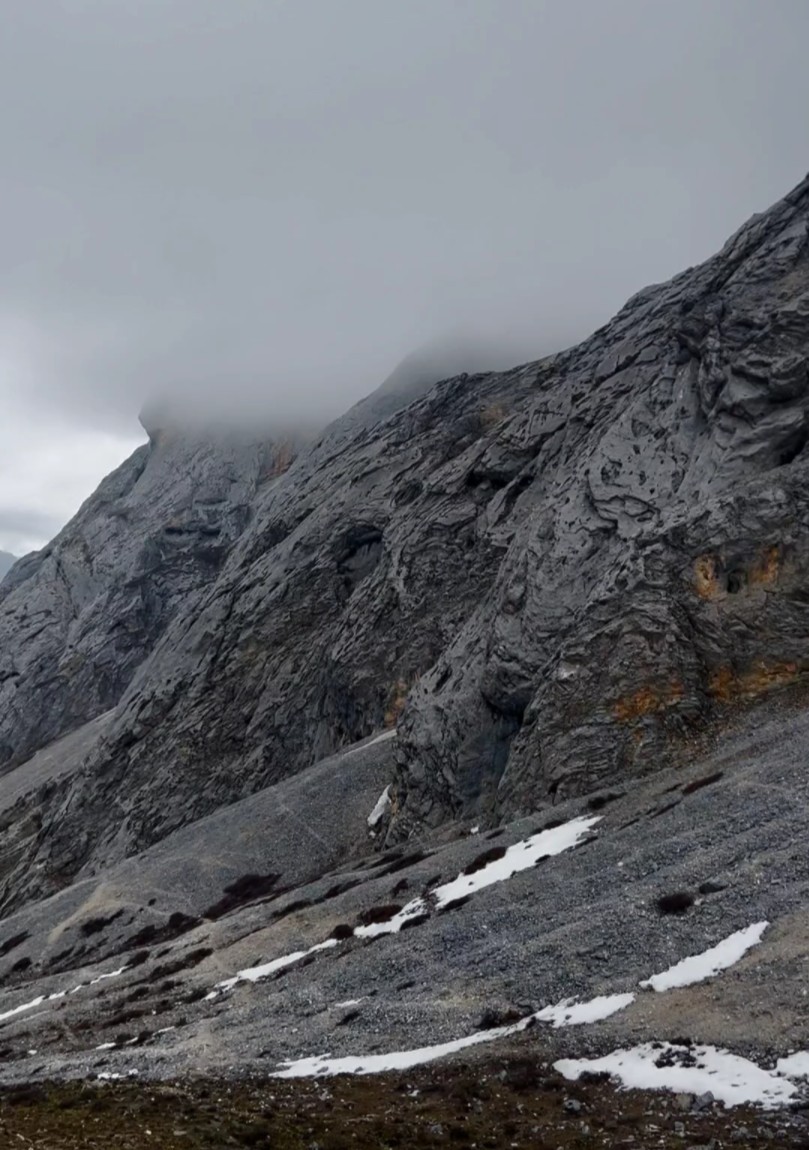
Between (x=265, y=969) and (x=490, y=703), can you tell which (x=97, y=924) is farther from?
(x=490, y=703)

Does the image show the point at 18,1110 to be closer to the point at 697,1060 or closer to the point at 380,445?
the point at 697,1060

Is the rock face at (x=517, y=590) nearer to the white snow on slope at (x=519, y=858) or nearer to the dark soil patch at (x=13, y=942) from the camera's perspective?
the white snow on slope at (x=519, y=858)

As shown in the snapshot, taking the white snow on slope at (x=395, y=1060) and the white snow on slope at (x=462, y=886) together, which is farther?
the white snow on slope at (x=462, y=886)

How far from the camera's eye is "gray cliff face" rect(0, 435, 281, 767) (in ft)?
488

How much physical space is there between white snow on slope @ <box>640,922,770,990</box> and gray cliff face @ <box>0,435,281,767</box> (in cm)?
11928

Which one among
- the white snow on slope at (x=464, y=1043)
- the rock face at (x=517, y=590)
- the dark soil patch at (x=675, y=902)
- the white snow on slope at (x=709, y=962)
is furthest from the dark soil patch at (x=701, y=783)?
the white snow on slope at (x=464, y=1043)

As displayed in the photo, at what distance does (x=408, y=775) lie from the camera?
56.4 m

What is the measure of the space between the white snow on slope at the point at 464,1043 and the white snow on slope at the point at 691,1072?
2.15 m

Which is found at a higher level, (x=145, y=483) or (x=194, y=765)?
(x=145, y=483)

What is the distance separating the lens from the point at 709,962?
67.6ft

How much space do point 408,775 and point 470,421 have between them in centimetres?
5303

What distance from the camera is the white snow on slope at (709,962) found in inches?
Answer: 794

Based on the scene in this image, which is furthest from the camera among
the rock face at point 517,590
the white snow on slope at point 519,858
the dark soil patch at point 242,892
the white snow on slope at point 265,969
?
the dark soil patch at point 242,892

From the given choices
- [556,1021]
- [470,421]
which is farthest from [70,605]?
[556,1021]
